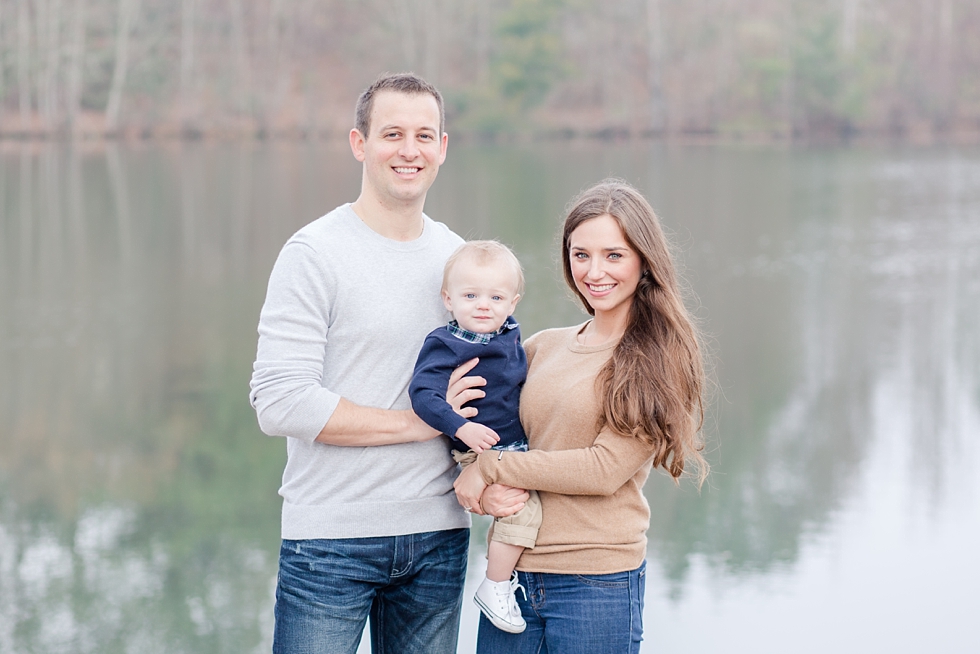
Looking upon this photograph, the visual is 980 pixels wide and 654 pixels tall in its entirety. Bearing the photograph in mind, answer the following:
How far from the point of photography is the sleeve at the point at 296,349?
72.2 inches

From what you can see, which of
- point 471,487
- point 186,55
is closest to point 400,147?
point 471,487

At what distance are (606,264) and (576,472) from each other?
37 centimetres

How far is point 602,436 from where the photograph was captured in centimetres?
190

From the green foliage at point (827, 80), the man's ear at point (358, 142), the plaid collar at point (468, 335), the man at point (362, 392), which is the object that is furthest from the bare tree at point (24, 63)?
the plaid collar at point (468, 335)

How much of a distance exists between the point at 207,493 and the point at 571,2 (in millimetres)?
29158

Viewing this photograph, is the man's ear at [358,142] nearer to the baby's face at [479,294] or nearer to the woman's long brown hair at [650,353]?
the baby's face at [479,294]

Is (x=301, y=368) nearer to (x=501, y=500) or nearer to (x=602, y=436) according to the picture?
(x=501, y=500)

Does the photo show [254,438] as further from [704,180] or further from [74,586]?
[704,180]

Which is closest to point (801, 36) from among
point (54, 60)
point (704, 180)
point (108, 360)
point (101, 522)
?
point (704, 180)

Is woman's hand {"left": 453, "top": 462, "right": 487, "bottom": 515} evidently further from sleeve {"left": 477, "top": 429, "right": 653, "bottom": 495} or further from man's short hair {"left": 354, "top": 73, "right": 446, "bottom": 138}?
man's short hair {"left": 354, "top": 73, "right": 446, "bottom": 138}

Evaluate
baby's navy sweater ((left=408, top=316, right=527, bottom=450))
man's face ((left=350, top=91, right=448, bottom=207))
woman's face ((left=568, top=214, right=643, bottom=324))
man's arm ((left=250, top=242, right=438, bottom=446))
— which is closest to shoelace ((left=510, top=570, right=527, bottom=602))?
baby's navy sweater ((left=408, top=316, right=527, bottom=450))

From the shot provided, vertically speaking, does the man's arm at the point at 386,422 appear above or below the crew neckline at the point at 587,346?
below

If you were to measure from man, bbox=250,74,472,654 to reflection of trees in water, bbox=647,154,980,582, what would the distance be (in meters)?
2.51

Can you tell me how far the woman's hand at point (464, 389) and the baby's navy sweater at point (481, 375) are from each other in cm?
1
